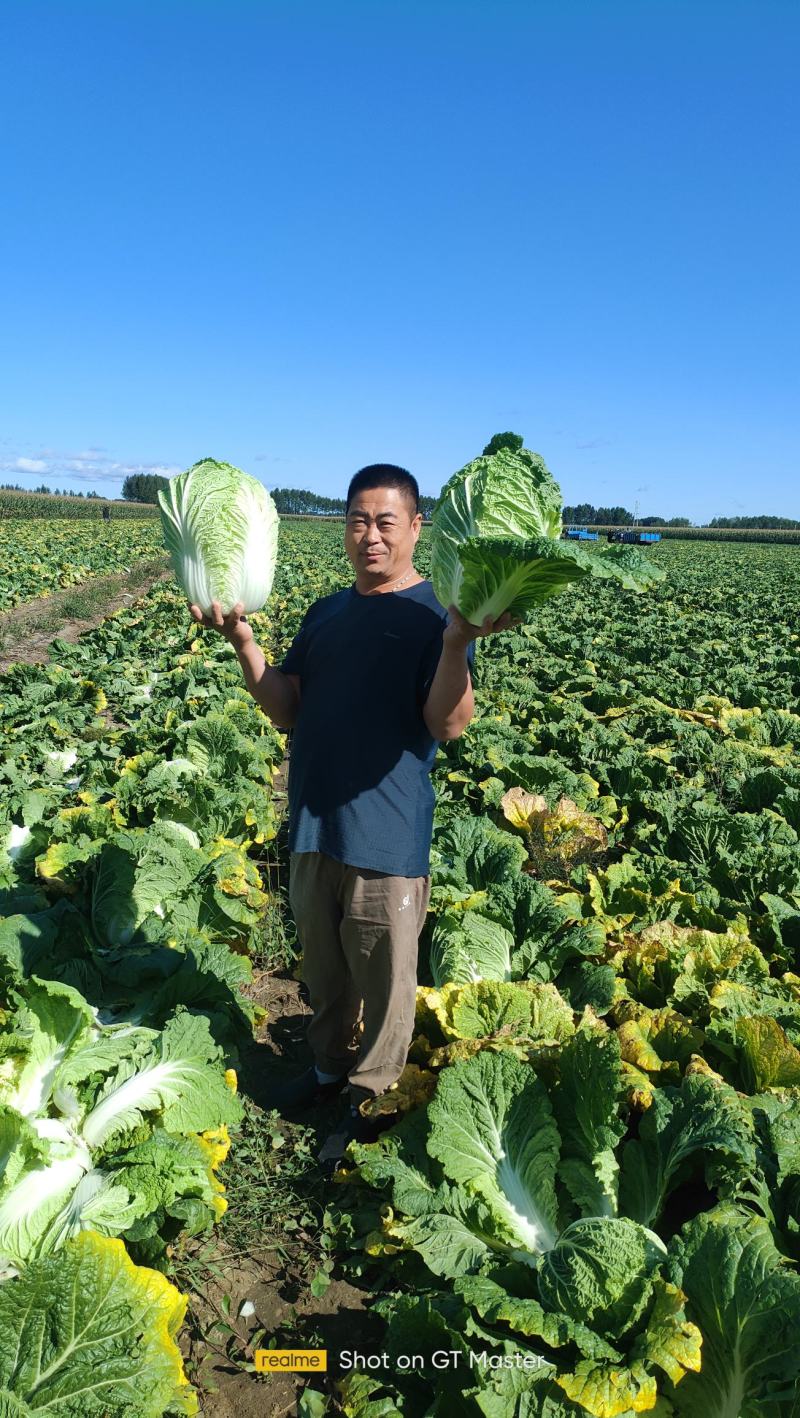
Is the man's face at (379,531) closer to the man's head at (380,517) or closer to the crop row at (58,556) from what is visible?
the man's head at (380,517)

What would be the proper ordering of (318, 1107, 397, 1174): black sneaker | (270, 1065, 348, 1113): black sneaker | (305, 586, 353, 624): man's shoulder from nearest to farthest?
(305, 586, 353, 624): man's shoulder < (318, 1107, 397, 1174): black sneaker < (270, 1065, 348, 1113): black sneaker

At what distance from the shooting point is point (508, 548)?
211cm

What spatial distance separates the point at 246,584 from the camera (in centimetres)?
301

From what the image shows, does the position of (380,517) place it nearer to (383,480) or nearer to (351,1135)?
(383,480)

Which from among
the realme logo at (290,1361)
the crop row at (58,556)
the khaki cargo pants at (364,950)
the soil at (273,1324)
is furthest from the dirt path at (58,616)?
the realme logo at (290,1361)

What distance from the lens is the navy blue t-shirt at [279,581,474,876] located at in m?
2.97

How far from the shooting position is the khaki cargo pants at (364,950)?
311 centimetres

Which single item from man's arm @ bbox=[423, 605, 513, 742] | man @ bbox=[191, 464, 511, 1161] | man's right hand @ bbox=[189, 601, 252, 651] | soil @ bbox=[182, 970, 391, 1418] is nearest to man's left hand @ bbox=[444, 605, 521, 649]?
man's arm @ bbox=[423, 605, 513, 742]

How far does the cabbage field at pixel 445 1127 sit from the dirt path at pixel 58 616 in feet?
25.9

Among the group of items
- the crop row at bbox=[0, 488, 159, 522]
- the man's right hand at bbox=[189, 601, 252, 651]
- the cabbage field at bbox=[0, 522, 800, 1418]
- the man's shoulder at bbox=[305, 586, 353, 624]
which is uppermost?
the crop row at bbox=[0, 488, 159, 522]

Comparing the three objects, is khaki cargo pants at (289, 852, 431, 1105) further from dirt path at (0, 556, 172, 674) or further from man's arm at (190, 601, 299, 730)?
dirt path at (0, 556, 172, 674)

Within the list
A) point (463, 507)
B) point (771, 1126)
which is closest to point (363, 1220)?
point (771, 1126)

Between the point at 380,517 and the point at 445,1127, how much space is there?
2152 millimetres

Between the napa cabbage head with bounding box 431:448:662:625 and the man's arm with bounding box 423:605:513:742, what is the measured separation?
0.04 meters
